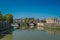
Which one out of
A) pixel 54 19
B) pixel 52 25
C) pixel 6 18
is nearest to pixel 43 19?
pixel 54 19

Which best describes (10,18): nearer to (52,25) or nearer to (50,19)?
(52,25)

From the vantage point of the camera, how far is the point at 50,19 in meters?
114

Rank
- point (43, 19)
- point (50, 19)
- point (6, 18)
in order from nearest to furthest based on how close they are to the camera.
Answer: point (6, 18) → point (50, 19) → point (43, 19)

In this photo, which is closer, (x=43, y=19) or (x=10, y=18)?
(x=10, y=18)

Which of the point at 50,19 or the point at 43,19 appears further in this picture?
the point at 43,19

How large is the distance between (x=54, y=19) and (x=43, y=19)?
45.9 feet

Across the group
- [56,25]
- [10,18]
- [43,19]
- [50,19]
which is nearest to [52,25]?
[56,25]

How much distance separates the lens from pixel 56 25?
75.6 meters

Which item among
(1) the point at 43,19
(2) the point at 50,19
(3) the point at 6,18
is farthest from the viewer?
(1) the point at 43,19

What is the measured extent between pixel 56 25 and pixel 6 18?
82.8 ft

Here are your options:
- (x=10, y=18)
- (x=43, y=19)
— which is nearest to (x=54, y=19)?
(x=43, y=19)

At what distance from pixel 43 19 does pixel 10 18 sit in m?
55.9

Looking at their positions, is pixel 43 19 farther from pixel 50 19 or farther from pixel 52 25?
pixel 52 25

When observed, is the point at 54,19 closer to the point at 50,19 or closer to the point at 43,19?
the point at 50,19
